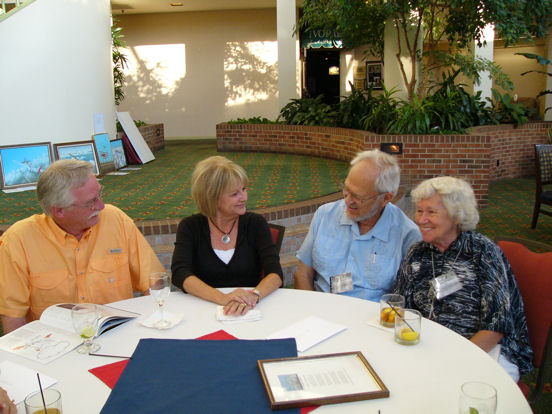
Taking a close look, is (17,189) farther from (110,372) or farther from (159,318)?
(110,372)

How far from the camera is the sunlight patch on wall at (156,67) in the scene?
46.5ft

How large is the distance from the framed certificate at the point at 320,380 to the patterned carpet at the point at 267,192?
2914 mm

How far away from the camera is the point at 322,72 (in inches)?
617

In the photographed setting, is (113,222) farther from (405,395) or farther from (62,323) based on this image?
(405,395)

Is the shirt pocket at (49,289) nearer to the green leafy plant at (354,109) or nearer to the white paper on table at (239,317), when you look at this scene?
the white paper on table at (239,317)

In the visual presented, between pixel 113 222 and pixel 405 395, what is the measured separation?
160 cm

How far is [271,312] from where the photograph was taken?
6.65 ft

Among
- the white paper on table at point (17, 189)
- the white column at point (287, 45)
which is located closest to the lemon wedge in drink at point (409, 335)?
the white paper on table at point (17, 189)

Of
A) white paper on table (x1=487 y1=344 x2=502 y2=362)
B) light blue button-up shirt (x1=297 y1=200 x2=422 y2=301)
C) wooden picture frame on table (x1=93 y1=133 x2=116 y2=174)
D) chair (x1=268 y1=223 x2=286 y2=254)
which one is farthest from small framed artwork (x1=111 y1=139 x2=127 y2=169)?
white paper on table (x1=487 y1=344 x2=502 y2=362)

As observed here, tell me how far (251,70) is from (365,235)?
12.2 metres

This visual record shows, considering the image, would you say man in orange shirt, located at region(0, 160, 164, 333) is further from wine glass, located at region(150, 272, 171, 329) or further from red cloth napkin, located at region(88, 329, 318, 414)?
red cloth napkin, located at region(88, 329, 318, 414)

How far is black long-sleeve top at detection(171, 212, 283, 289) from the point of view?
2.52m

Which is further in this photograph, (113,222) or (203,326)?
(113,222)

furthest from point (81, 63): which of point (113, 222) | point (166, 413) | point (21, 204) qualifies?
point (166, 413)
